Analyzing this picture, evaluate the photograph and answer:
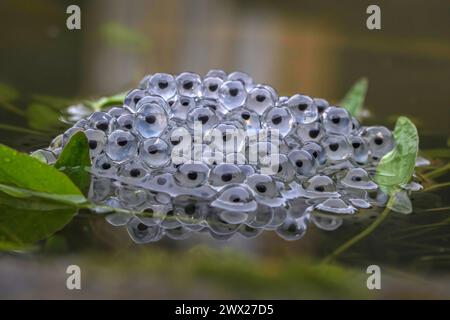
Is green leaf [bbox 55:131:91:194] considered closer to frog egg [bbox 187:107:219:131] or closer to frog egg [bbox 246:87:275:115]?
frog egg [bbox 187:107:219:131]

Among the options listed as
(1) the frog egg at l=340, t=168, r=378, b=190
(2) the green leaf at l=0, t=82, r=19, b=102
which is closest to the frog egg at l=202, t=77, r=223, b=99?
(1) the frog egg at l=340, t=168, r=378, b=190

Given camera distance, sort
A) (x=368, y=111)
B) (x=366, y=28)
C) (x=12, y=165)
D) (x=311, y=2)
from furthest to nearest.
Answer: (x=311, y=2), (x=366, y=28), (x=368, y=111), (x=12, y=165)

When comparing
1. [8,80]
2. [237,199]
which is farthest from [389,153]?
[8,80]

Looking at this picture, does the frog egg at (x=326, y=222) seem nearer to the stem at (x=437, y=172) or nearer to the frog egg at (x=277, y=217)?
the frog egg at (x=277, y=217)

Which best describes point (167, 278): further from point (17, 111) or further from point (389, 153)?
point (17, 111)

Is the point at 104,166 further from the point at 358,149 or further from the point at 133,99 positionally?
the point at 358,149

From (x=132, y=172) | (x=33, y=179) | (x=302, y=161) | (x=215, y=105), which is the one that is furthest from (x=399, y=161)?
(x=33, y=179)

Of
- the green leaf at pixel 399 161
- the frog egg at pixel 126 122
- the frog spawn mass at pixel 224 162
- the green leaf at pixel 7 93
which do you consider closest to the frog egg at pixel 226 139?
the frog spawn mass at pixel 224 162
